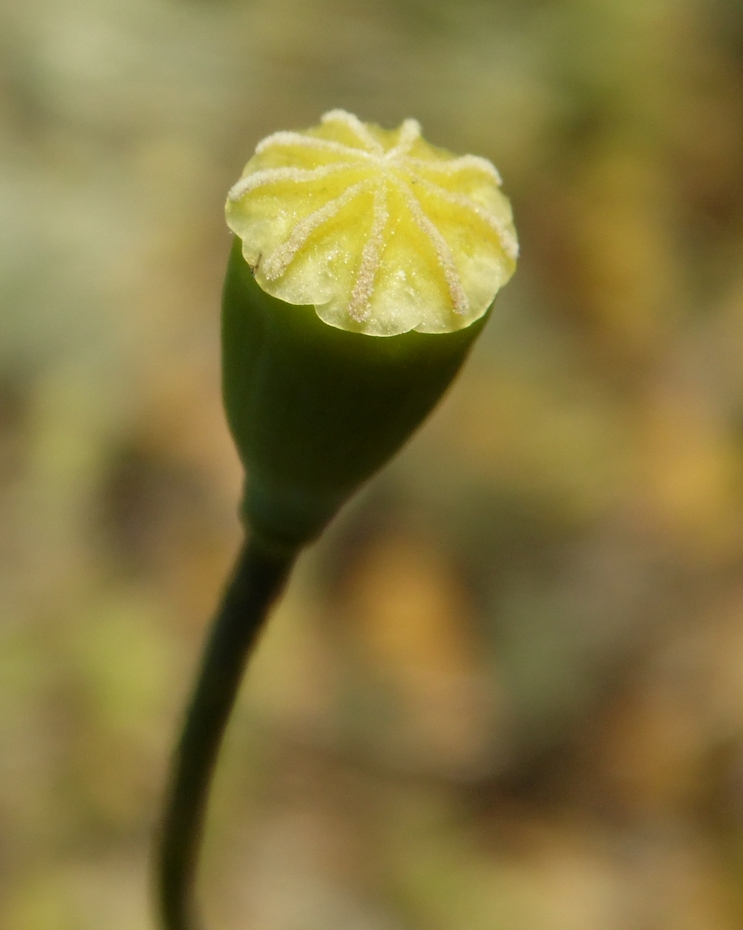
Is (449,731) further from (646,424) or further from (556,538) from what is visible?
(646,424)

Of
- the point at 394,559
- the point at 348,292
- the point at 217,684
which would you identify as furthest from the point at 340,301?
the point at 394,559

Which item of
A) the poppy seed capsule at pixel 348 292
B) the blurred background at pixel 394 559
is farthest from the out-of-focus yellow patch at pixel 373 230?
the blurred background at pixel 394 559

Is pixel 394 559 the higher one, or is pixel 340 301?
pixel 394 559

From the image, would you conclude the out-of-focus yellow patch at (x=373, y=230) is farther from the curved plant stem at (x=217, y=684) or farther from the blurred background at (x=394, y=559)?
the blurred background at (x=394, y=559)

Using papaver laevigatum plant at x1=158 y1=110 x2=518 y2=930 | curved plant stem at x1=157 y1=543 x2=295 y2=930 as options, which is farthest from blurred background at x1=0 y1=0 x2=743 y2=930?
papaver laevigatum plant at x1=158 y1=110 x2=518 y2=930

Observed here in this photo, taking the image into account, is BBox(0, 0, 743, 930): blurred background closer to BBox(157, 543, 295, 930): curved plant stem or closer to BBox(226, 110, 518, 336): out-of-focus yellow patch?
BBox(157, 543, 295, 930): curved plant stem

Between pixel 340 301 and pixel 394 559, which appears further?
pixel 394 559

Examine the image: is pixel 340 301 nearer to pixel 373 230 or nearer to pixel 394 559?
pixel 373 230
